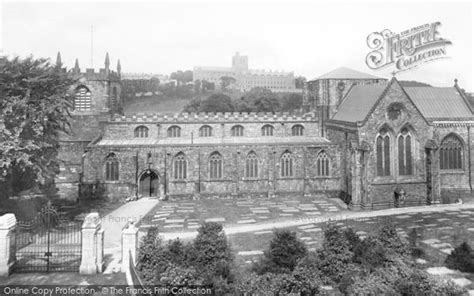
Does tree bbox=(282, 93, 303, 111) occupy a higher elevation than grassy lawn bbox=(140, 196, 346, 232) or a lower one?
higher

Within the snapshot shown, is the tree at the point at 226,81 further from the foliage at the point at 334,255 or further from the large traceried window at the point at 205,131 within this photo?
the foliage at the point at 334,255

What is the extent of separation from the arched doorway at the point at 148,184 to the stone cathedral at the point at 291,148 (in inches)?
3.9

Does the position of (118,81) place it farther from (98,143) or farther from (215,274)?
(215,274)

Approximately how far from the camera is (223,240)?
60.1ft

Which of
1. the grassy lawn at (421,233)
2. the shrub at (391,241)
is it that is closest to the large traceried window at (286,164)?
the grassy lawn at (421,233)

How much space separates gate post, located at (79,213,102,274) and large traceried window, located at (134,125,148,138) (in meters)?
24.5

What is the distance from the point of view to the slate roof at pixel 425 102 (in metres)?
38.8

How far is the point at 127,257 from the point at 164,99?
347ft

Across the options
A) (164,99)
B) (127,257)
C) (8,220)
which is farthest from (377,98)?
(164,99)

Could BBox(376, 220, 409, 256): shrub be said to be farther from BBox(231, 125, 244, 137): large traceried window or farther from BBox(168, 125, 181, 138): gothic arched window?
BBox(168, 125, 181, 138): gothic arched window

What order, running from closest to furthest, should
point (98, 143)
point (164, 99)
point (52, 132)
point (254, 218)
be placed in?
point (52, 132) → point (254, 218) → point (98, 143) → point (164, 99)

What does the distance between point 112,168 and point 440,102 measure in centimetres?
3555

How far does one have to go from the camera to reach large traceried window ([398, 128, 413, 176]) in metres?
35.9

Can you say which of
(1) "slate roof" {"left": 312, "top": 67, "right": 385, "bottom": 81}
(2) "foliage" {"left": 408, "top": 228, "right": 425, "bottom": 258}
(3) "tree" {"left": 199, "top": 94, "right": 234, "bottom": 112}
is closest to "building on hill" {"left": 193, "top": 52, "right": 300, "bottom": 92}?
(3) "tree" {"left": 199, "top": 94, "right": 234, "bottom": 112}
